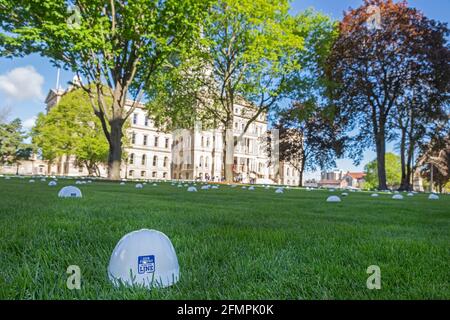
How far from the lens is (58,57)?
55.3ft

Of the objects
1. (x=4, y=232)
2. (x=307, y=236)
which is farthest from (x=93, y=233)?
(x=307, y=236)

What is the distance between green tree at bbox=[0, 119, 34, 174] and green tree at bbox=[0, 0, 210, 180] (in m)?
39.5

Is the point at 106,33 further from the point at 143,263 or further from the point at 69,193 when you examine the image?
the point at 143,263

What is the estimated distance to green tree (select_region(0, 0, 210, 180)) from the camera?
1482cm

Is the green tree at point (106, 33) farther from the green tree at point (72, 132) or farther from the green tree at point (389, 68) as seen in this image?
the green tree at point (72, 132)

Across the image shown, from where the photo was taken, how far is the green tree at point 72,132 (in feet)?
140

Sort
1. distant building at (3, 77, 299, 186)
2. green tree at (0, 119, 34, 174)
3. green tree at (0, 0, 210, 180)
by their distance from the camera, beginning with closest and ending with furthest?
green tree at (0, 0, 210, 180)
green tree at (0, 119, 34, 174)
distant building at (3, 77, 299, 186)

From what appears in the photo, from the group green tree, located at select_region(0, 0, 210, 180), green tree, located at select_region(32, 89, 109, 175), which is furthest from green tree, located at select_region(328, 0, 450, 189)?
green tree, located at select_region(32, 89, 109, 175)

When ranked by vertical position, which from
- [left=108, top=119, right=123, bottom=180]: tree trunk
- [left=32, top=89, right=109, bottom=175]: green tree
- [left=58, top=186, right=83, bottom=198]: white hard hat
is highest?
[left=32, top=89, right=109, bottom=175]: green tree

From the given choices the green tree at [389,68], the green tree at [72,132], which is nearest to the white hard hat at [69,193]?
the green tree at [389,68]

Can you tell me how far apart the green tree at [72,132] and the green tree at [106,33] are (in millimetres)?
27460

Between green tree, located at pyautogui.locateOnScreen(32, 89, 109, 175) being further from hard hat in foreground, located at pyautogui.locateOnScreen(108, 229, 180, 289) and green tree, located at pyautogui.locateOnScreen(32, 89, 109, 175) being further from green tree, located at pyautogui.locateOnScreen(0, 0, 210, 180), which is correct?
hard hat in foreground, located at pyautogui.locateOnScreen(108, 229, 180, 289)
